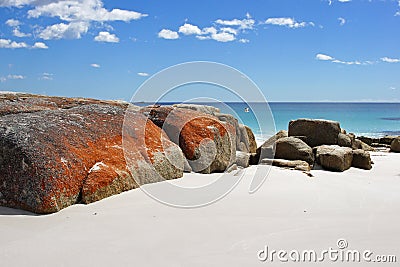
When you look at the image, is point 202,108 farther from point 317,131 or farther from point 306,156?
point 317,131

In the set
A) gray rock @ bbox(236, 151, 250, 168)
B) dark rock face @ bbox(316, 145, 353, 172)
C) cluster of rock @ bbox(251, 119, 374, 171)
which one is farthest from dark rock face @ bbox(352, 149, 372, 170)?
gray rock @ bbox(236, 151, 250, 168)

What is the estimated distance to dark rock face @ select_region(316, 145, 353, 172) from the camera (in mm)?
7570

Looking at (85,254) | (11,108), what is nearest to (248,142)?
(11,108)

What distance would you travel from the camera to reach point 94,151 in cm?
437

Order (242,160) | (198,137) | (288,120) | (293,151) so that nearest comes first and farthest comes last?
1. (198,137)
2. (242,160)
3. (293,151)
4. (288,120)

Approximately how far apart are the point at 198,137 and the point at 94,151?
1963 mm

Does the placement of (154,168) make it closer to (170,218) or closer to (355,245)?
(170,218)

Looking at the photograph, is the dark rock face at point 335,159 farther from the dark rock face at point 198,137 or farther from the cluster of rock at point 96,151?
the dark rock face at point 198,137

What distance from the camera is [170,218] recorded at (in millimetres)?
3500

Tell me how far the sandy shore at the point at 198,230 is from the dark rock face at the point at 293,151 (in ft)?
11.0

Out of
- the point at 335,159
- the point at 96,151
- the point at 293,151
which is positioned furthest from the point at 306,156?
the point at 96,151

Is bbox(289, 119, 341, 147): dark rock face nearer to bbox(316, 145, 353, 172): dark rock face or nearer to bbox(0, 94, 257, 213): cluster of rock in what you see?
bbox(316, 145, 353, 172): dark rock face

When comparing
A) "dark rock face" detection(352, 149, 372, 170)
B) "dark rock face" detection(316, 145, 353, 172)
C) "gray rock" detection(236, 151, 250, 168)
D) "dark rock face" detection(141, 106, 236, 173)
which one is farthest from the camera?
"dark rock face" detection(352, 149, 372, 170)

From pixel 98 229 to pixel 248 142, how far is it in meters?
6.01
